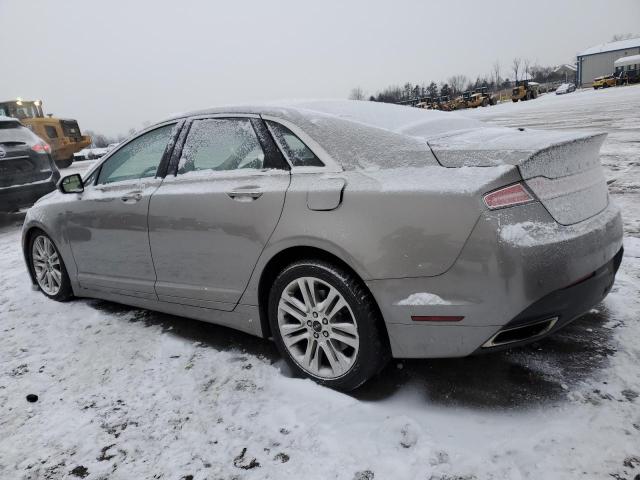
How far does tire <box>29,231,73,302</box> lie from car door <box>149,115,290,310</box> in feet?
4.89

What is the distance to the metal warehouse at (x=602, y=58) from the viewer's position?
77125mm

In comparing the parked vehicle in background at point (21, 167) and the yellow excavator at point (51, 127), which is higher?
the yellow excavator at point (51, 127)

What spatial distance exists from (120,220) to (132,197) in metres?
0.22

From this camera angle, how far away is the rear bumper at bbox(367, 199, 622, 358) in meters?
1.96

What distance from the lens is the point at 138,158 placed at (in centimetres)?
356

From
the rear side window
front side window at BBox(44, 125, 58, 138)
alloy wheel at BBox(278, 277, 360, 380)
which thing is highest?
front side window at BBox(44, 125, 58, 138)

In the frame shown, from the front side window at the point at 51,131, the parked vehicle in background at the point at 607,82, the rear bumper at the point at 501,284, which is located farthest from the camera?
the parked vehicle in background at the point at 607,82

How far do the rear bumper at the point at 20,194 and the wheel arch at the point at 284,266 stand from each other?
22.3ft

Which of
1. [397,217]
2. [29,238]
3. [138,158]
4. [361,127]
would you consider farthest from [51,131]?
[397,217]

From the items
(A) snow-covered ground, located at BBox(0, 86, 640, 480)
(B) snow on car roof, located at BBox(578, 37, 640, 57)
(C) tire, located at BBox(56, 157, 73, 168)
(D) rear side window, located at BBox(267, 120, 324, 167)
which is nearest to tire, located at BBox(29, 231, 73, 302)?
(A) snow-covered ground, located at BBox(0, 86, 640, 480)

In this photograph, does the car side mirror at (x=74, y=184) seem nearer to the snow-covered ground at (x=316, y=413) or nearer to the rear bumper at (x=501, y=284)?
the snow-covered ground at (x=316, y=413)

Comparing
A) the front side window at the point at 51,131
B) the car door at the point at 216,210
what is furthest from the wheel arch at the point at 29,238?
the front side window at the point at 51,131

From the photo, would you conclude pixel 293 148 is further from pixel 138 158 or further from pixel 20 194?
pixel 20 194

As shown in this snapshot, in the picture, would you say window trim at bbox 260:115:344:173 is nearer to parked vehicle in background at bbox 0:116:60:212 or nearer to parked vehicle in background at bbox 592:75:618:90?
parked vehicle in background at bbox 0:116:60:212
